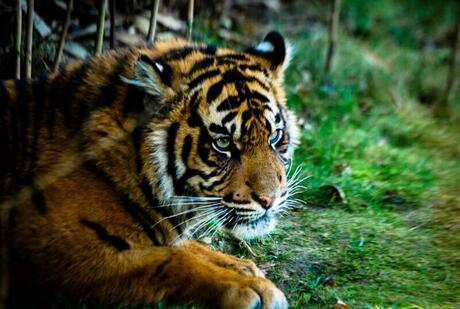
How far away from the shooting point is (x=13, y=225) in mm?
3707

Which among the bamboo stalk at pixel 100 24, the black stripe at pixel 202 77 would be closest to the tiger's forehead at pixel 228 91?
the black stripe at pixel 202 77

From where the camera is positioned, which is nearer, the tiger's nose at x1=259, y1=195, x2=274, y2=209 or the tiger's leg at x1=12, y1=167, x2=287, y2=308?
the tiger's leg at x1=12, y1=167, x2=287, y2=308

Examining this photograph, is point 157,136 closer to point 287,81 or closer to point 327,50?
point 287,81

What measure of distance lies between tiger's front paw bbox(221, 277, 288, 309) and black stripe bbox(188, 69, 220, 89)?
1.04 metres

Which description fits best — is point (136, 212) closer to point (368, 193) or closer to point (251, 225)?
point (251, 225)

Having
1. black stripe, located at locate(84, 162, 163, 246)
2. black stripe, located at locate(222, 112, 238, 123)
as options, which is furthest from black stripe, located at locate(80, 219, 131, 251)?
black stripe, located at locate(222, 112, 238, 123)

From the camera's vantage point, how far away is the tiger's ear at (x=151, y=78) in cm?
374

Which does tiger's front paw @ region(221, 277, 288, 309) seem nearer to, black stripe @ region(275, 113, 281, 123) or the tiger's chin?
the tiger's chin

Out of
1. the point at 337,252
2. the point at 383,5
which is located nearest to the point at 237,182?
the point at 337,252

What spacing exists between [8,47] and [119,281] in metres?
→ 2.78

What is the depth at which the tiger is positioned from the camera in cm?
366

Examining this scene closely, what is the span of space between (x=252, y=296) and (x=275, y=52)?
1.47m

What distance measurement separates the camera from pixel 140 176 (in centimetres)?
386

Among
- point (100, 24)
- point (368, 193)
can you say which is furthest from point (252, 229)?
point (100, 24)
